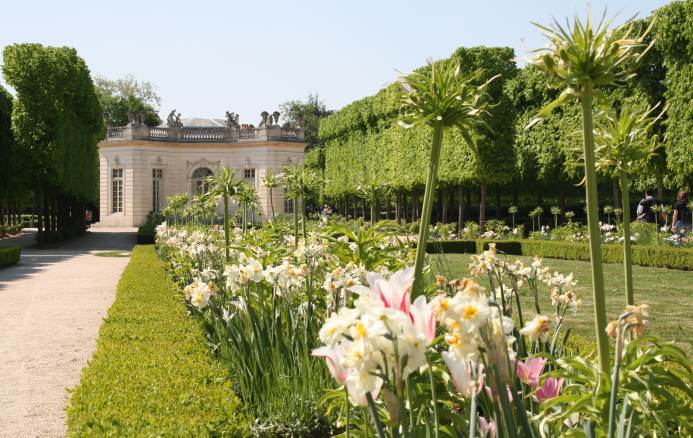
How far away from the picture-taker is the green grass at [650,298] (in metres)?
7.33

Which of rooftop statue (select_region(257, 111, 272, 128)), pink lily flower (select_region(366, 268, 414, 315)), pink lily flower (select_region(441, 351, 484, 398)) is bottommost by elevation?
pink lily flower (select_region(441, 351, 484, 398))

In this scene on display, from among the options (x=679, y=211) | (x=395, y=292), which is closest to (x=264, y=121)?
(x=679, y=211)

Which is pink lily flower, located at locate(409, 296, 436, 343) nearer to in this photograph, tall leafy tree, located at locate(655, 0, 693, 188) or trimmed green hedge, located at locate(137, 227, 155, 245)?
tall leafy tree, located at locate(655, 0, 693, 188)

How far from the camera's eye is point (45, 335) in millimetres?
8047

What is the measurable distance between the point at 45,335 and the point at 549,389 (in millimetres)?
7019

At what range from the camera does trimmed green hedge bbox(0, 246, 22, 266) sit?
1652cm

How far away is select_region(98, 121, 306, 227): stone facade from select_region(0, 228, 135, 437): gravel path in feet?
85.2

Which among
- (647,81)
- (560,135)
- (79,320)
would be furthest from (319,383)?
(560,135)

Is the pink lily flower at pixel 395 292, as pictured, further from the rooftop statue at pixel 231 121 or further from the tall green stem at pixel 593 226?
the rooftop statue at pixel 231 121

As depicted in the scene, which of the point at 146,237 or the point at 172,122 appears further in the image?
the point at 172,122

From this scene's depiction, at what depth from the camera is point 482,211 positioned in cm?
2316

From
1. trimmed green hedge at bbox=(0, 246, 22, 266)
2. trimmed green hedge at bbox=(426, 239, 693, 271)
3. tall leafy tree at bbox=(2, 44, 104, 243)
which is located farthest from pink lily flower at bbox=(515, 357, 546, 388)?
tall leafy tree at bbox=(2, 44, 104, 243)

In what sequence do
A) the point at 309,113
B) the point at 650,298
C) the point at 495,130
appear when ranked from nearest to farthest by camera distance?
1. the point at 650,298
2. the point at 495,130
3. the point at 309,113

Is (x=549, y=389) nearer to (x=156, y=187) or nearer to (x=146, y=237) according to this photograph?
(x=146, y=237)
